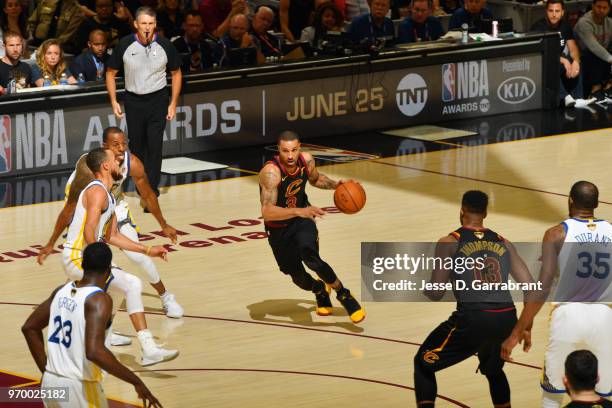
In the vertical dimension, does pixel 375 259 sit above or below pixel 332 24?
below

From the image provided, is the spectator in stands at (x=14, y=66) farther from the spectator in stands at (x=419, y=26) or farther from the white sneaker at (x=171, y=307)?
the white sneaker at (x=171, y=307)

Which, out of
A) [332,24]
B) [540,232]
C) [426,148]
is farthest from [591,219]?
[332,24]

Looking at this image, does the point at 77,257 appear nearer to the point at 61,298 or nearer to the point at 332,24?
the point at 61,298

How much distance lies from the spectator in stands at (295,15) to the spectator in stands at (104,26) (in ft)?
8.95

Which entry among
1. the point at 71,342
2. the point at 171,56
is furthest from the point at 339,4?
the point at 71,342

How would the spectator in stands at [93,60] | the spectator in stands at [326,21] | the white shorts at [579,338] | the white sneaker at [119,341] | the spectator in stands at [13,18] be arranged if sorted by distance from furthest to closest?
the spectator in stands at [326,21]
the spectator in stands at [13,18]
the spectator in stands at [93,60]
the white sneaker at [119,341]
the white shorts at [579,338]

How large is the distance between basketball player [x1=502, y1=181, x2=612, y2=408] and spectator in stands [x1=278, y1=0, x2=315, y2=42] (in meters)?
13.0

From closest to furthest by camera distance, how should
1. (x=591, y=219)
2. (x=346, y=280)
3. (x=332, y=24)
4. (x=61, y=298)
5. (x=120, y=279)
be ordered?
1. (x=61, y=298)
2. (x=591, y=219)
3. (x=120, y=279)
4. (x=346, y=280)
5. (x=332, y=24)

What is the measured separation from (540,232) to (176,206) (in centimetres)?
401

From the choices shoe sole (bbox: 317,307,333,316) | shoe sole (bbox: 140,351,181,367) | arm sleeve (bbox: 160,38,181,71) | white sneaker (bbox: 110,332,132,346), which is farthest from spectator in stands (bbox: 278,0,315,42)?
shoe sole (bbox: 140,351,181,367)

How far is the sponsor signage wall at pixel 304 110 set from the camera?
1673 centimetres

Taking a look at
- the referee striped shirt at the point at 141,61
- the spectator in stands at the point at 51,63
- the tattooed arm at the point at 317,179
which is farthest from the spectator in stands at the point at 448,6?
the tattooed arm at the point at 317,179

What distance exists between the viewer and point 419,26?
67.4 feet

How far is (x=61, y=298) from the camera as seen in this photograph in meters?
7.57
